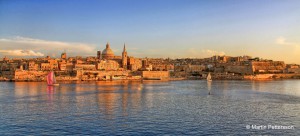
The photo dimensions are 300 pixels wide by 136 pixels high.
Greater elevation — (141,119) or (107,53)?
(107,53)

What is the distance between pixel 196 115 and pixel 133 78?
44.7m

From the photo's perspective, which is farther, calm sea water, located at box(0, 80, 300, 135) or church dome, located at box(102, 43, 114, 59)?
church dome, located at box(102, 43, 114, 59)

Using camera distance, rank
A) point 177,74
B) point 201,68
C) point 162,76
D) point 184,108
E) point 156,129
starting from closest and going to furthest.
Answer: point 156,129 → point 184,108 → point 162,76 → point 177,74 → point 201,68

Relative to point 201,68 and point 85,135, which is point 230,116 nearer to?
point 85,135

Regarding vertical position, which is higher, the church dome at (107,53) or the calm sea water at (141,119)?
the church dome at (107,53)

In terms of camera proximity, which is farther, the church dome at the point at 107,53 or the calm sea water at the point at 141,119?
the church dome at the point at 107,53

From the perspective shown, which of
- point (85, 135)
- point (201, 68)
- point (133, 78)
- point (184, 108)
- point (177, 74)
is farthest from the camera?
point (201, 68)

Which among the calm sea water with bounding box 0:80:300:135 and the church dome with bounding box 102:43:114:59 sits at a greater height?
the church dome with bounding box 102:43:114:59

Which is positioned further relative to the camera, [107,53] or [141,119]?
[107,53]

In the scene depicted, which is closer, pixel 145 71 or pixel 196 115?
pixel 196 115

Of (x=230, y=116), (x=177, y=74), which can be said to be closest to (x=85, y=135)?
(x=230, y=116)

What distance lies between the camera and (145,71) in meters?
61.2

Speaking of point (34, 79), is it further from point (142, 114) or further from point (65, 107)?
point (142, 114)

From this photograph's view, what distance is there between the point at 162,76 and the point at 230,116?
49.8 m
